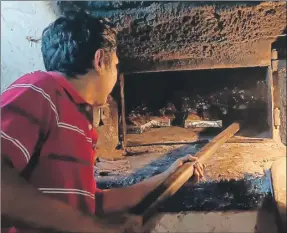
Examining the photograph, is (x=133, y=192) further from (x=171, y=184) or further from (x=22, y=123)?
(x=22, y=123)

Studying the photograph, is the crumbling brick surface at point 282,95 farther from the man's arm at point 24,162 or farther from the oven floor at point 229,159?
the man's arm at point 24,162

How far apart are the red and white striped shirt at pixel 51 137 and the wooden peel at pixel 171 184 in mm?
114

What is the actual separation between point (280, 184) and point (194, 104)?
0.87ft

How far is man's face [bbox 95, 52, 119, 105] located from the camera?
97 centimetres

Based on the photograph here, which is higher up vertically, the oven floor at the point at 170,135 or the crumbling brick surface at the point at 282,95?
the crumbling brick surface at the point at 282,95

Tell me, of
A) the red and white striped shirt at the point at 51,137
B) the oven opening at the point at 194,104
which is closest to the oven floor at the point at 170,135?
the oven opening at the point at 194,104

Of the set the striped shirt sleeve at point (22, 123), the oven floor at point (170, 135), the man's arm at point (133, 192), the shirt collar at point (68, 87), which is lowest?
the man's arm at point (133, 192)

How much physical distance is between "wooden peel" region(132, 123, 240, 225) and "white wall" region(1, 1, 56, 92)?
0.39 meters

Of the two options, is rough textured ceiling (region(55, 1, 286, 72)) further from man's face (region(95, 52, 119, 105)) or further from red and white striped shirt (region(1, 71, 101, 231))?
red and white striped shirt (region(1, 71, 101, 231))

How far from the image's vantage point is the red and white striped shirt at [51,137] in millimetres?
849

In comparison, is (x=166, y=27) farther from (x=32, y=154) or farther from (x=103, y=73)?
(x=32, y=154)

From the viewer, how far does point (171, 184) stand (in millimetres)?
963

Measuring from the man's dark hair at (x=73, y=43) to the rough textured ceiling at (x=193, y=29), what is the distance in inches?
1.3

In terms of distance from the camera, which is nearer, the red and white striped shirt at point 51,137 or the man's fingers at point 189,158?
the red and white striped shirt at point 51,137
